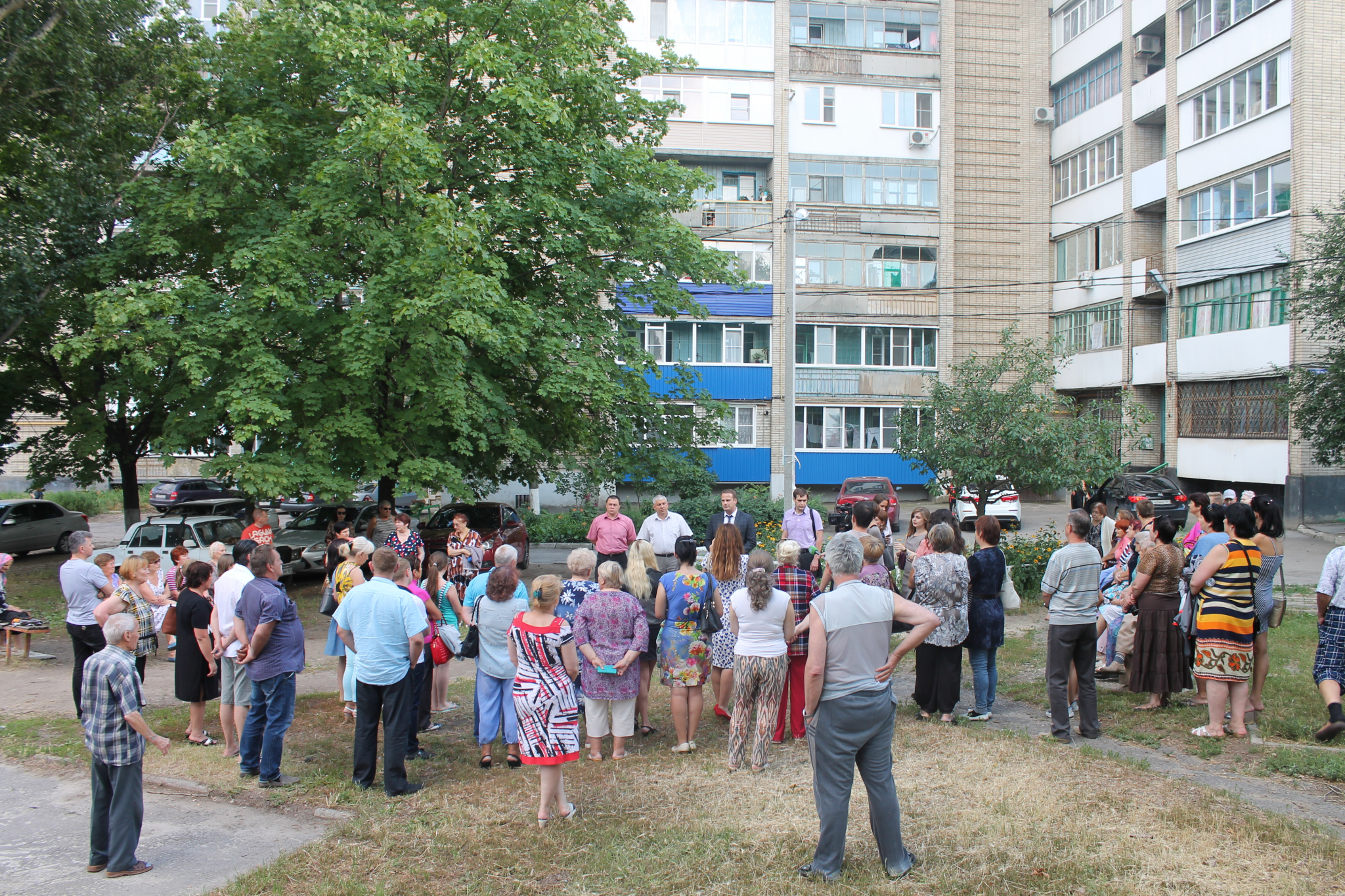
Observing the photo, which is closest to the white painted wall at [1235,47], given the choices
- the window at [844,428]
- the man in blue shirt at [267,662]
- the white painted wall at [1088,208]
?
the white painted wall at [1088,208]

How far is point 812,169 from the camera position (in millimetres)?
31969

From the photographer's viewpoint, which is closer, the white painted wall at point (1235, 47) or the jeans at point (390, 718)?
the jeans at point (390, 718)

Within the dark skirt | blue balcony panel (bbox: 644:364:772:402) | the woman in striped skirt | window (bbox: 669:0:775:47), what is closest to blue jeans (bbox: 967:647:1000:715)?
the dark skirt

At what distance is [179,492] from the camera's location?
111ft

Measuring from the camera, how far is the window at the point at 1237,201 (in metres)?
24.5

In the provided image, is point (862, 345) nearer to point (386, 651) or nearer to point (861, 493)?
point (861, 493)

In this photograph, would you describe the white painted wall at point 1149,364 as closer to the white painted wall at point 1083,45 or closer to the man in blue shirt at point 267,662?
the white painted wall at point 1083,45

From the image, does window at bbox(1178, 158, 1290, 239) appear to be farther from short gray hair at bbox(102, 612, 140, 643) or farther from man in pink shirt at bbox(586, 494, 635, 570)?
short gray hair at bbox(102, 612, 140, 643)

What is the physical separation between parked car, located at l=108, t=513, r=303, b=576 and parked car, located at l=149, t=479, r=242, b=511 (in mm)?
18681

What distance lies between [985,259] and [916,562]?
29.6 metres

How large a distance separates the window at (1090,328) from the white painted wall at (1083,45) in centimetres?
919

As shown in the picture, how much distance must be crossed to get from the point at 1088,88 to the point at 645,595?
3331cm

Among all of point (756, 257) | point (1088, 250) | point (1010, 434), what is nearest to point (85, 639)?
point (1010, 434)

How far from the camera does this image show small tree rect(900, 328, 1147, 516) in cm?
1414
